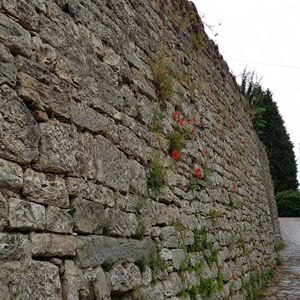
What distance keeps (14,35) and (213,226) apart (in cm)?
334

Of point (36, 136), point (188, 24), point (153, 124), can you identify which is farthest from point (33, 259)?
point (188, 24)

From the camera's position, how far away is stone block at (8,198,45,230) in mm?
2000

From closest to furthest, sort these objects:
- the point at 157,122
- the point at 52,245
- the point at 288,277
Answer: the point at 52,245 → the point at 157,122 → the point at 288,277

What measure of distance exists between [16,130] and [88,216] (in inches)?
28.1

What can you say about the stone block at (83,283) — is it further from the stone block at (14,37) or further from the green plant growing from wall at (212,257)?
the green plant growing from wall at (212,257)

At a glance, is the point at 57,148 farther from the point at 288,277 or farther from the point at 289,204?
the point at 289,204

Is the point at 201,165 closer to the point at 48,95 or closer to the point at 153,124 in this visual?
the point at 153,124

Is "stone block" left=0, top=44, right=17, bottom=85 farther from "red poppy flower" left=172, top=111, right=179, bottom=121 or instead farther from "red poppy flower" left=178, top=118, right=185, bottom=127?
"red poppy flower" left=178, top=118, right=185, bottom=127

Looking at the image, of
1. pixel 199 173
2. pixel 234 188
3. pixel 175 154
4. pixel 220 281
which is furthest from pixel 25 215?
pixel 234 188

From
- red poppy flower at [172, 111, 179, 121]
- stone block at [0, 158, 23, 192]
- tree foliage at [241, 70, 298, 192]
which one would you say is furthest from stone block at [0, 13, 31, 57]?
tree foliage at [241, 70, 298, 192]

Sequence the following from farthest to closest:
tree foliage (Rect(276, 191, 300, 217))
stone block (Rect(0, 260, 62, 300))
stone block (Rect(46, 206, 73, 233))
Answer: tree foliage (Rect(276, 191, 300, 217)) < stone block (Rect(46, 206, 73, 233)) < stone block (Rect(0, 260, 62, 300))

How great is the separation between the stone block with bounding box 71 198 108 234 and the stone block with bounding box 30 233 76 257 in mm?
119

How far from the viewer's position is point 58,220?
2.29 meters

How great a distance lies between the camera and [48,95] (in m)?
2.42
